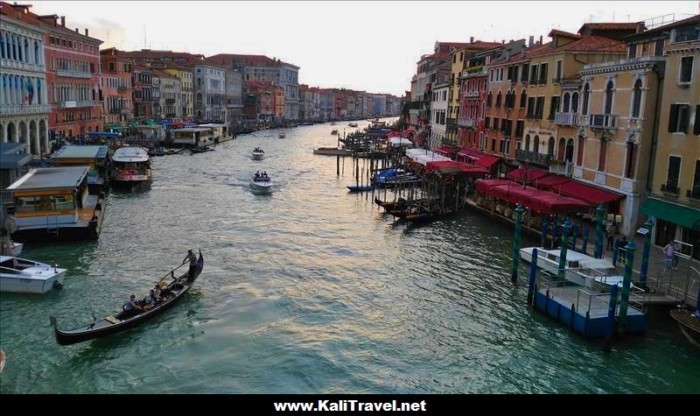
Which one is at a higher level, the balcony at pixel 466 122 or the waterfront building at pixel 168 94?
the waterfront building at pixel 168 94

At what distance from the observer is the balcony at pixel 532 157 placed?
31337mm

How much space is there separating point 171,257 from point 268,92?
11129 centimetres

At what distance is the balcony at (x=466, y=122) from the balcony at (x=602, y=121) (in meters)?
17.0

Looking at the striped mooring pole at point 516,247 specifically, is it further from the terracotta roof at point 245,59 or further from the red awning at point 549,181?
the terracotta roof at point 245,59

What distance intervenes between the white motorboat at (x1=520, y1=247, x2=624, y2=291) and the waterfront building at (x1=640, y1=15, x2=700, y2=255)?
341 cm

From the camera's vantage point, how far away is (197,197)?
120 ft

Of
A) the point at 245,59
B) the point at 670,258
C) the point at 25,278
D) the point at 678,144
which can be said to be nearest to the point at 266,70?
Result: the point at 245,59

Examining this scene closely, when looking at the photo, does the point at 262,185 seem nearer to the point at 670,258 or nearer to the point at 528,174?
the point at 528,174

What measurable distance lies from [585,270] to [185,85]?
285 ft

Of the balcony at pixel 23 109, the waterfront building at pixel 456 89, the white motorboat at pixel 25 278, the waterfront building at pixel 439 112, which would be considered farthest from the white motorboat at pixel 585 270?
the balcony at pixel 23 109

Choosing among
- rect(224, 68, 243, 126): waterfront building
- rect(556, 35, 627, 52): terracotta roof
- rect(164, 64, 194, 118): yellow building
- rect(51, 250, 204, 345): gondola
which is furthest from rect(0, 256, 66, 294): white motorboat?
rect(224, 68, 243, 126): waterfront building

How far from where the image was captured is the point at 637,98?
2366 centimetres
